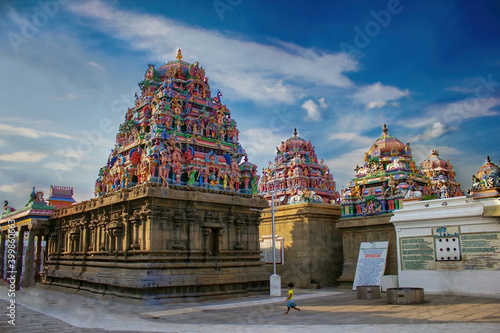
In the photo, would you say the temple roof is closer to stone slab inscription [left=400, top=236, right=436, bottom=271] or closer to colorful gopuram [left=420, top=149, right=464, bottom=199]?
stone slab inscription [left=400, top=236, right=436, bottom=271]

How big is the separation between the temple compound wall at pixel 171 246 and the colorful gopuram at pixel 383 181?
808 cm

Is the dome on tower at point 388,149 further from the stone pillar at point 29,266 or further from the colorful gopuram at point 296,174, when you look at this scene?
the stone pillar at point 29,266

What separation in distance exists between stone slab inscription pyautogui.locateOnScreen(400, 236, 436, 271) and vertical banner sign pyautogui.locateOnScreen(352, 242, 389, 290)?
2.00 metres

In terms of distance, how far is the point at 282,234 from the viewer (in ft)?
106

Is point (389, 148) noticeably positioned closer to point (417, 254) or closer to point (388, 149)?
point (388, 149)

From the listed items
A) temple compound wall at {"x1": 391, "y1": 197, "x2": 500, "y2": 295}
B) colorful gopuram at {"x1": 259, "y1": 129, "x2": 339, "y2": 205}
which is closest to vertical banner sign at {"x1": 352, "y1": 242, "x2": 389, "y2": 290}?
temple compound wall at {"x1": 391, "y1": 197, "x2": 500, "y2": 295}

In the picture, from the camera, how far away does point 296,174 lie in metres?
46.6

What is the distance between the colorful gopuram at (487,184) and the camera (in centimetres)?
2166

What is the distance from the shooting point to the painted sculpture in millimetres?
27062

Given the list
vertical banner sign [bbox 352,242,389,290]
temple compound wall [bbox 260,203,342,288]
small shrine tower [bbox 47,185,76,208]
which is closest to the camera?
vertical banner sign [bbox 352,242,389,290]

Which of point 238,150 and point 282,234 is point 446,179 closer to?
point 282,234

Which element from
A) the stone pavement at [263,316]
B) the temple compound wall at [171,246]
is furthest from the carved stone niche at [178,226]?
the stone pavement at [263,316]

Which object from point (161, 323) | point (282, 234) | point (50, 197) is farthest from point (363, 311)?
point (50, 197)

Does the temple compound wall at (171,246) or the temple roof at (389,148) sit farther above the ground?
the temple roof at (389,148)
